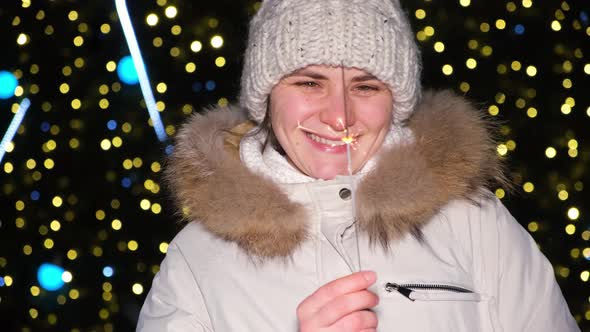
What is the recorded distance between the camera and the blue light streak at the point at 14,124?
2.31m

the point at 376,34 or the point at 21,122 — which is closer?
the point at 376,34

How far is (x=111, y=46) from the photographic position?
7.49ft

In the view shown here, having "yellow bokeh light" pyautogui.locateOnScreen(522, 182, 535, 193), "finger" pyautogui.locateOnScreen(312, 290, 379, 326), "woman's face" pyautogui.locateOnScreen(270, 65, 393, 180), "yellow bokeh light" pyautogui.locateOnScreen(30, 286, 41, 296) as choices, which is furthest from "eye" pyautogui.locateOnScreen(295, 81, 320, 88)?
"yellow bokeh light" pyautogui.locateOnScreen(30, 286, 41, 296)

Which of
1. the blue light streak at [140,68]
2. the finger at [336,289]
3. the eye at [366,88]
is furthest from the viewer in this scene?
the blue light streak at [140,68]

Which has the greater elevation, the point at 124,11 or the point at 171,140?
the point at 124,11

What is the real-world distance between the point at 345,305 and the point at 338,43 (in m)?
0.58

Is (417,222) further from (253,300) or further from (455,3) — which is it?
(455,3)

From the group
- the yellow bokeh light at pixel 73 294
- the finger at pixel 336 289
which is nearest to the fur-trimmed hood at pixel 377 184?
the finger at pixel 336 289

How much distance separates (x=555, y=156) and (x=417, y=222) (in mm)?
818

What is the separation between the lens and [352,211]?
1631 mm

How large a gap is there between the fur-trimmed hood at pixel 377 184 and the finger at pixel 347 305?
33 cm

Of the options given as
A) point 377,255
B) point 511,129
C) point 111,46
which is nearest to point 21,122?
point 111,46

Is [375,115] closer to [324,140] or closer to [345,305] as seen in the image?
[324,140]

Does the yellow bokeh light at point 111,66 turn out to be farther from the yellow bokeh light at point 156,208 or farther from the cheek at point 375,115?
the cheek at point 375,115
